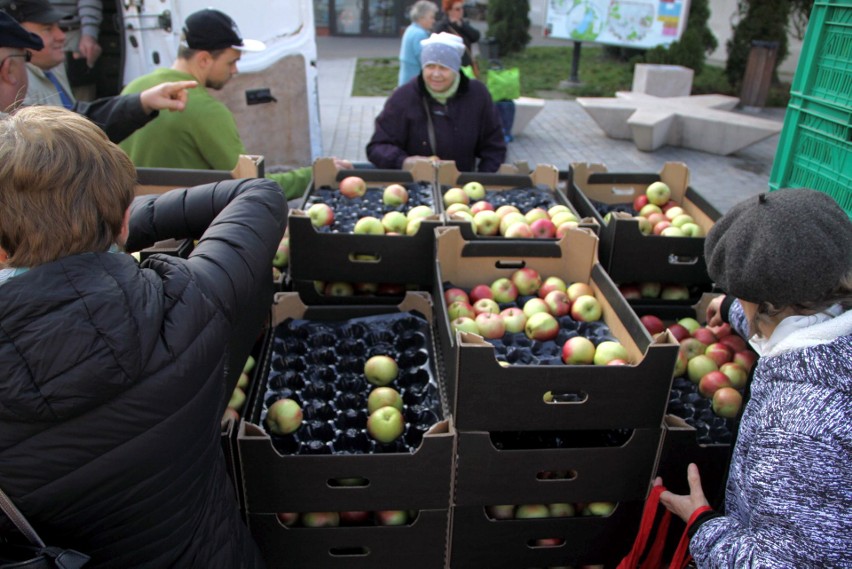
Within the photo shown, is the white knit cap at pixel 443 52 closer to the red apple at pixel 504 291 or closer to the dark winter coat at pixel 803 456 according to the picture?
the red apple at pixel 504 291

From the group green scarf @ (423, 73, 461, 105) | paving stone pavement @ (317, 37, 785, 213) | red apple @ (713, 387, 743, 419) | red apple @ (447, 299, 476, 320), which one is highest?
green scarf @ (423, 73, 461, 105)

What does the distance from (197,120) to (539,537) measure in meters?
2.40

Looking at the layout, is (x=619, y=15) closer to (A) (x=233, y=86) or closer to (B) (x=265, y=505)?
(A) (x=233, y=86)

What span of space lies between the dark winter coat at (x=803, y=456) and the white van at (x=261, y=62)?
19.8ft

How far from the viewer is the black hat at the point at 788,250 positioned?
1542 mm

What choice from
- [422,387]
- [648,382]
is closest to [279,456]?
[422,387]

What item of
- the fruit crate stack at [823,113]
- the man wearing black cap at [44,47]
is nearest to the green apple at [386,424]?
the fruit crate stack at [823,113]

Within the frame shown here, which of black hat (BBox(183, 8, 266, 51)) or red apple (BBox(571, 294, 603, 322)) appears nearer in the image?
red apple (BBox(571, 294, 603, 322))

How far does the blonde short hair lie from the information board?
12.5 metres

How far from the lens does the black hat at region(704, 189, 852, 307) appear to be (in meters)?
1.54

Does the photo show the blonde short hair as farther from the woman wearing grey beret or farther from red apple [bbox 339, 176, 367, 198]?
red apple [bbox 339, 176, 367, 198]

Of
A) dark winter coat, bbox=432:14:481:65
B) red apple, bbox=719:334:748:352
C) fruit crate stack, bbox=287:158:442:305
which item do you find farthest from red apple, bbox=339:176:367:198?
dark winter coat, bbox=432:14:481:65

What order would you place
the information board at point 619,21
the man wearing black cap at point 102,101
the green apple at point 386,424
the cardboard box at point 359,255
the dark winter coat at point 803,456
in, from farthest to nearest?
the information board at point 619,21
the cardboard box at point 359,255
the man wearing black cap at point 102,101
the green apple at point 386,424
the dark winter coat at point 803,456

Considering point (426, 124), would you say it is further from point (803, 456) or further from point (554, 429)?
point (803, 456)
